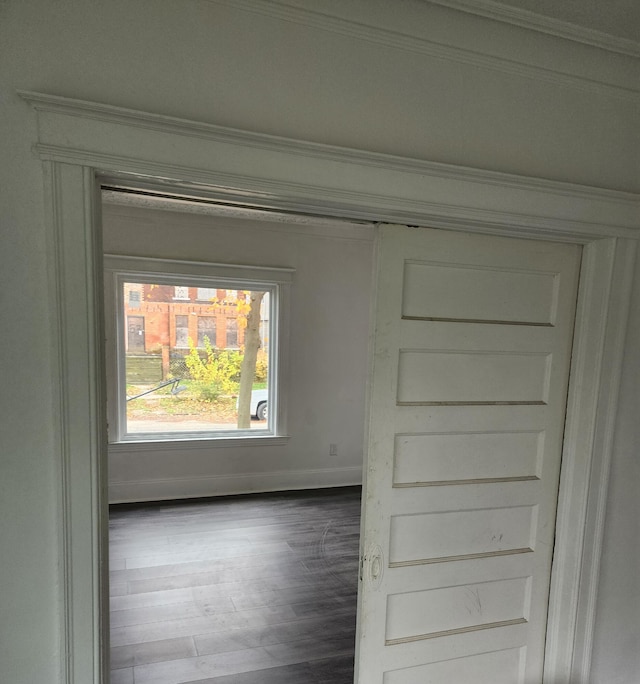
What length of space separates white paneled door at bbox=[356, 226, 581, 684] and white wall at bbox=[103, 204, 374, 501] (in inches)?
84.6

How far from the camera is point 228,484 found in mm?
4102

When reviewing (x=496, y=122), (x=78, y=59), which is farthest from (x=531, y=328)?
(x=78, y=59)

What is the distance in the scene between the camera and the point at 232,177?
1131 mm

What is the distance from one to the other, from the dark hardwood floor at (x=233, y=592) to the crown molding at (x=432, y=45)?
2694mm

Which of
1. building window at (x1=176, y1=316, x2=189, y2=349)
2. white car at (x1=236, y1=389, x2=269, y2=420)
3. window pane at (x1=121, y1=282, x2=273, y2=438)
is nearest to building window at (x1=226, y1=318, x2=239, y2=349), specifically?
window pane at (x1=121, y1=282, x2=273, y2=438)

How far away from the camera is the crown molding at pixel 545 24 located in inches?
49.1

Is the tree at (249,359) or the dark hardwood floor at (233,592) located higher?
the tree at (249,359)

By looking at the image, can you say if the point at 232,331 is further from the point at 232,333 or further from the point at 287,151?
the point at 287,151

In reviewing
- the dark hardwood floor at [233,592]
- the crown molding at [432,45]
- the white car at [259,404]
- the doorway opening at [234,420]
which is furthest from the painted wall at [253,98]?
the white car at [259,404]

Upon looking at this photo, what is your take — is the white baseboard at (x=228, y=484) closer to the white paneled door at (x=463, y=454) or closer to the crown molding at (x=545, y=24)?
the white paneled door at (x=463, y=454)

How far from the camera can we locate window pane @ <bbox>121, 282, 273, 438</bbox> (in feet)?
12.8

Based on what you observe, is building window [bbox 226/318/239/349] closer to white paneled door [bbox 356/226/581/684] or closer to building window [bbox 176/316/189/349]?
building window [bbox 176/316/189/349]

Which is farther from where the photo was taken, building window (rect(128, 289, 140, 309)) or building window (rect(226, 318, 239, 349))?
building window (rect(226, 318, 239, 349))

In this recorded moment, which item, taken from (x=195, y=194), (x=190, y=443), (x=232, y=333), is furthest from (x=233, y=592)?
(x=195, y=194)
